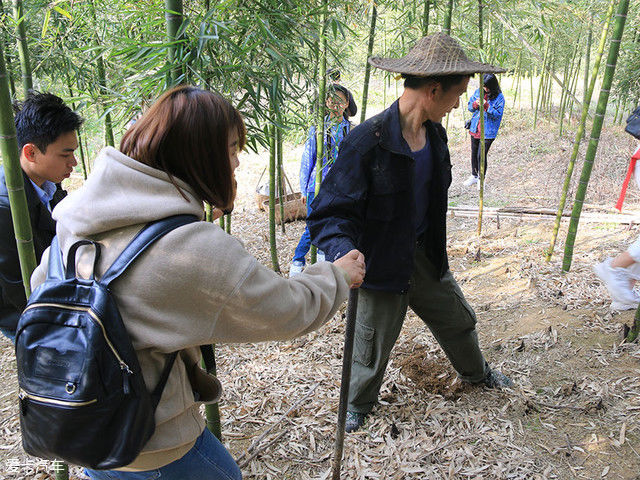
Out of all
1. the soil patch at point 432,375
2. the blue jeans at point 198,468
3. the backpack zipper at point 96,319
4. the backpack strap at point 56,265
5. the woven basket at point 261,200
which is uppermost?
the backpack strap at point 56,265

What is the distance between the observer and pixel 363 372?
255 cm

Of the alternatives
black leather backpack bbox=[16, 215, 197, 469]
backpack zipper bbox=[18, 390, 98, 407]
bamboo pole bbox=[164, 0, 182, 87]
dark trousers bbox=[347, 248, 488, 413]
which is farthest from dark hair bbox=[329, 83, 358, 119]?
backpack zipper bbox=[18, 390, 98, 407]

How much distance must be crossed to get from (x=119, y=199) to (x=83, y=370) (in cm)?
37

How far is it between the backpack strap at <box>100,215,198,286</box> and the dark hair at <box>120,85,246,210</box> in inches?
4.5

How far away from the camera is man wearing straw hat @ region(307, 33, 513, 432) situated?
2111mm

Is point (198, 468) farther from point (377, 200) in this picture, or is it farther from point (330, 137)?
point (330, 137)

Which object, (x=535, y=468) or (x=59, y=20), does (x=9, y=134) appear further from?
(x=59, y=20)

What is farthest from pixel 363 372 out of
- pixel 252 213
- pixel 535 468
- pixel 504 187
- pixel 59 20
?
pixel 504 187

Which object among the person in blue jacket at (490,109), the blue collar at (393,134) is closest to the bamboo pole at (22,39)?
the blue collar at (393,134)

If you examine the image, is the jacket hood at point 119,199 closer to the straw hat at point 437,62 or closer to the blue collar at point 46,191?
the blue collar at point 46,191

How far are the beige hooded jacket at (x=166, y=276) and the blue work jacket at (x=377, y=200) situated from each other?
2.62ft

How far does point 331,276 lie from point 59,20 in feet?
10.9

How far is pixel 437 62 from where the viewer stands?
2.12 metres

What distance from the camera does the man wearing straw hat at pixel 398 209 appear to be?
83.1 inches
